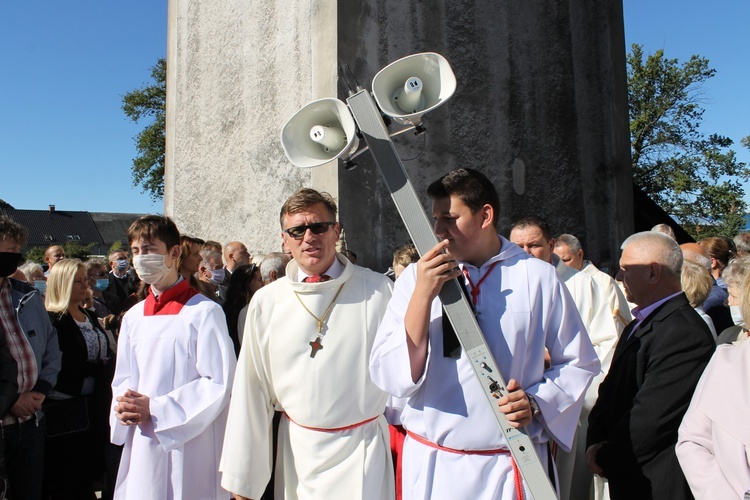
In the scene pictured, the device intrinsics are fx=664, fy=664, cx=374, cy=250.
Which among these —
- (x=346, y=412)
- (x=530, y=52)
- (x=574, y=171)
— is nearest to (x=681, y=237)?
(x=574, y=171)

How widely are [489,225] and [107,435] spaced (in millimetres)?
3493

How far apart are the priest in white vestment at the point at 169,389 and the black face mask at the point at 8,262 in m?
0.80

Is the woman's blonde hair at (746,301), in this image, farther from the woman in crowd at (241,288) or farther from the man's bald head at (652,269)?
the woman in crowd at (241,288)

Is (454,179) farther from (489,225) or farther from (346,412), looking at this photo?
(346,412)

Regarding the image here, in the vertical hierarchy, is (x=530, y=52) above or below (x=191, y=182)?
above

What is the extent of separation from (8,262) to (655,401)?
11.4 feet

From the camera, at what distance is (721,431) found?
2.01 meters

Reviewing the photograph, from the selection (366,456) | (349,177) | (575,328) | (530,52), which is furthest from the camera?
(530,52)

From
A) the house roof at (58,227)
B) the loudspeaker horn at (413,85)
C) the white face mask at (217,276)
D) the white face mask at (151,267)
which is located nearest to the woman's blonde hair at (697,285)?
the loudspeaker horn at (413,85)

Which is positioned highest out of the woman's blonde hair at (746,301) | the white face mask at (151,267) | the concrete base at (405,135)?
the concrete base at (405,135)

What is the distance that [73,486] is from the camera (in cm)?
459

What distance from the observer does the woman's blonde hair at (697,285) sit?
14.3 feet

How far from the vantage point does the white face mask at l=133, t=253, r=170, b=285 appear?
349cm

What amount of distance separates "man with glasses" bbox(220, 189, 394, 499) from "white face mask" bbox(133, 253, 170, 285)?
1.88ft
